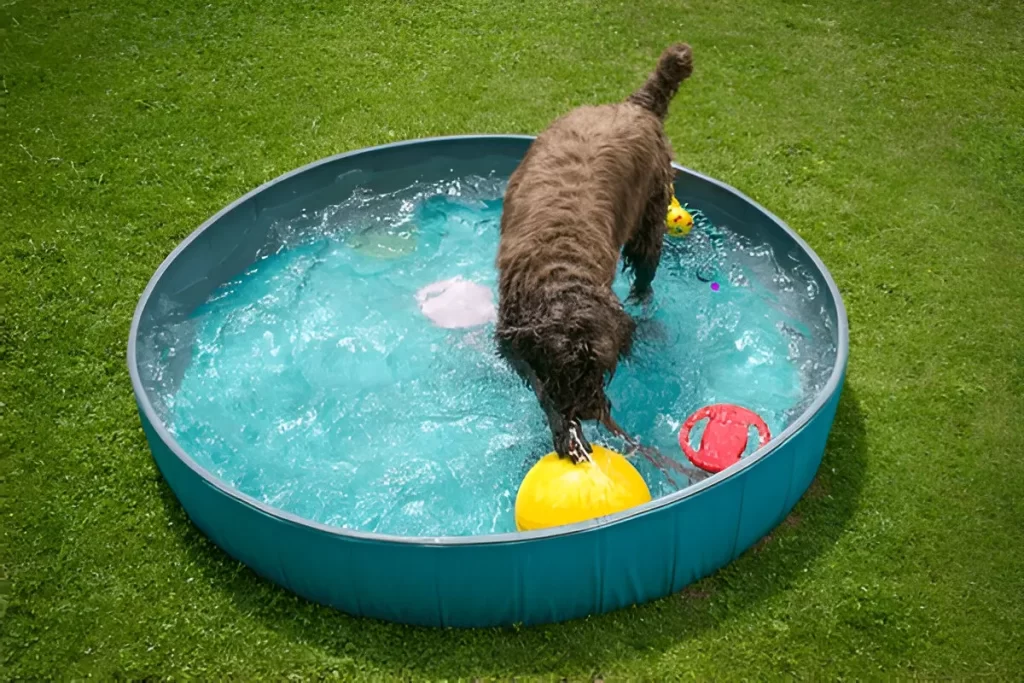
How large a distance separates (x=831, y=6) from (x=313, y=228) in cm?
778

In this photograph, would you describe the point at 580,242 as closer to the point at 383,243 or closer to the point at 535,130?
the point at 383,243

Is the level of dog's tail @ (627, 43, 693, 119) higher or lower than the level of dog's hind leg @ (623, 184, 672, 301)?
higher

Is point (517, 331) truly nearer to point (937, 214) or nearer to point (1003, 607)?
point (1003, 607)

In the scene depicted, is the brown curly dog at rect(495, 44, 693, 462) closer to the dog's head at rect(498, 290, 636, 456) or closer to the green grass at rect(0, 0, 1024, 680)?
the dog's head at rect(498, 290, 636, 456)

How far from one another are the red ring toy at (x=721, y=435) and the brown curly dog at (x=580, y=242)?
818mm

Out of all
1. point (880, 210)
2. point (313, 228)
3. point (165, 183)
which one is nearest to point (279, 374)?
point (313, 228)

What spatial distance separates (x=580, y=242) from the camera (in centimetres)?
554

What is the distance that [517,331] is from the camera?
16.9 ft

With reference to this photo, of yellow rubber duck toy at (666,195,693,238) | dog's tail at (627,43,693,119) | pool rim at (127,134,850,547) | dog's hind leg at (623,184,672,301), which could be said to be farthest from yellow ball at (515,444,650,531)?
yellow rubber duck toy at (666,195,693,238)

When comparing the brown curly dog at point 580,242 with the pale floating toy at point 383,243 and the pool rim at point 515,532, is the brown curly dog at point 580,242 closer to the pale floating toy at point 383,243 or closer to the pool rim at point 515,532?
the pool rim at point 515,532

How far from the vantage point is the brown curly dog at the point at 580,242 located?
16.5 feet

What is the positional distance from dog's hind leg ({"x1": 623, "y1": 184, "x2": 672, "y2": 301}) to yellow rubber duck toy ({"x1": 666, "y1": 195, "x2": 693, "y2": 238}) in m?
0.90

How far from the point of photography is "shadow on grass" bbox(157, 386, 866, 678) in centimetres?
522

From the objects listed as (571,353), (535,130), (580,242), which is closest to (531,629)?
(571,353)
